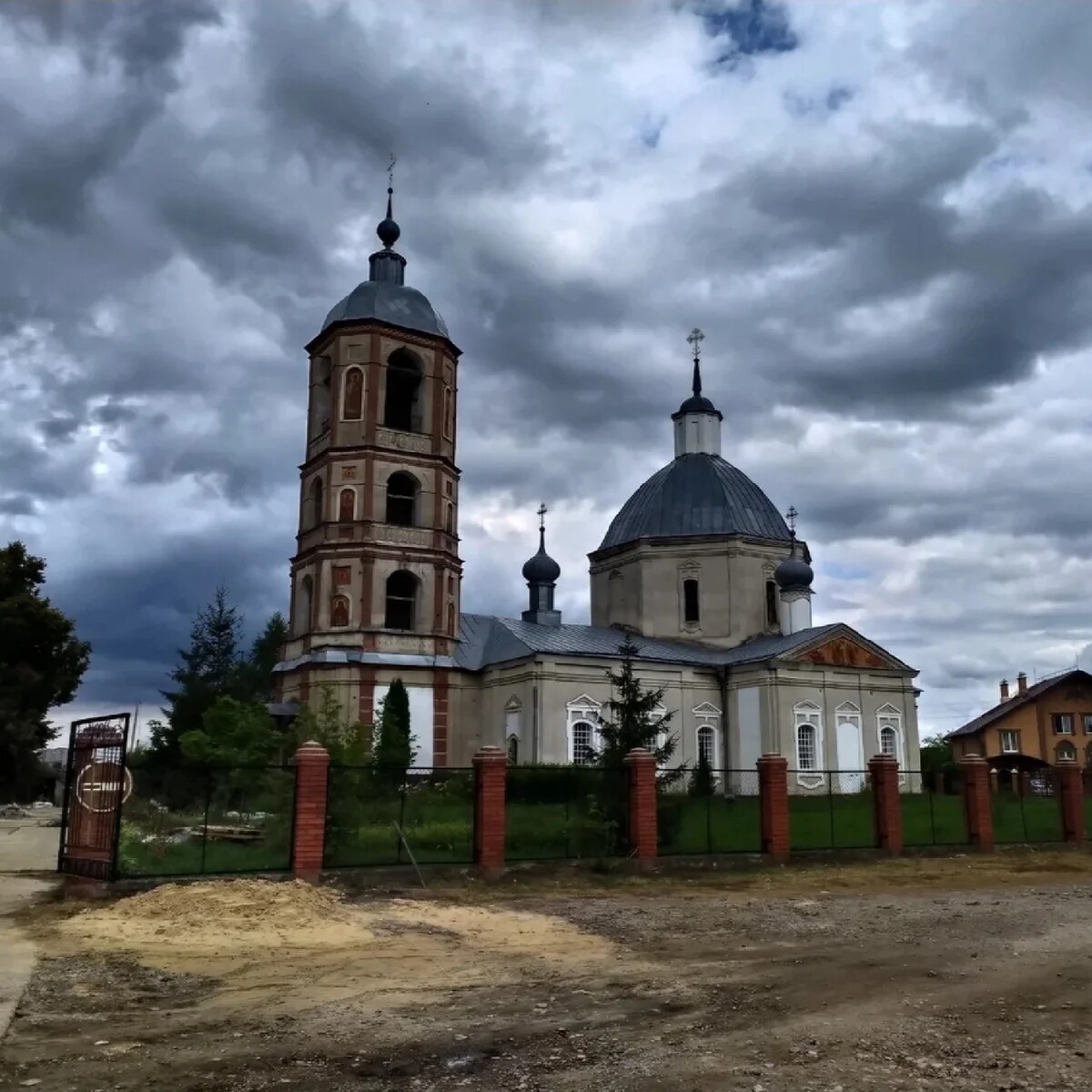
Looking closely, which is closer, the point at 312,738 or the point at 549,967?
the point at 549,967

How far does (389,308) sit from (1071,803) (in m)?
24.8

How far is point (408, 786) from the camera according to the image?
2059 centimetres

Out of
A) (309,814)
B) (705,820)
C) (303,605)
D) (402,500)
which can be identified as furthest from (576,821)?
(303,605)

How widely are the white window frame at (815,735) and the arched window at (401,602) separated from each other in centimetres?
1336

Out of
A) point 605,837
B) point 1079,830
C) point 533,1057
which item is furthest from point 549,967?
point 1079,830

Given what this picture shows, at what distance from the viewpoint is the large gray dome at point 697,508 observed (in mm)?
42219

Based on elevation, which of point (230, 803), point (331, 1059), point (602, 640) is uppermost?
point (602, 640)

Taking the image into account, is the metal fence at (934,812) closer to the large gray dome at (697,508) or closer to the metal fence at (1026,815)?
the metal fence at (1026,815)

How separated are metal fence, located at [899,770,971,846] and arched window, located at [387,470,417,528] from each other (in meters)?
17.4

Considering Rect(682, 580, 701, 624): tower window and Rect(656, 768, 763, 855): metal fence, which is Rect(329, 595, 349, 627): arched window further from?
Rect(682, 580, 701, 624): tower window

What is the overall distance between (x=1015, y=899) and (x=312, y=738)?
1258 cm

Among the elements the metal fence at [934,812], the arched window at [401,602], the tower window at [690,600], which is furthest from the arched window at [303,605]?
the metal fence at [934,812]

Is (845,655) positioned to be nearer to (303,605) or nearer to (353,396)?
(303,605)

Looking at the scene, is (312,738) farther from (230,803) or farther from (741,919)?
(741,919)
